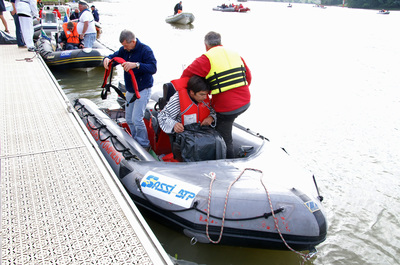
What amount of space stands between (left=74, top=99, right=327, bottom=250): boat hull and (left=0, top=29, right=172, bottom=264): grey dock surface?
1.05 feet

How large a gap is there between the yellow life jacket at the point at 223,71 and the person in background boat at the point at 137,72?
2.74ft

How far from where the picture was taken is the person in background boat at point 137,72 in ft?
10.6

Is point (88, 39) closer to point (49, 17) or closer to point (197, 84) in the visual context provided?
point (49, 17)

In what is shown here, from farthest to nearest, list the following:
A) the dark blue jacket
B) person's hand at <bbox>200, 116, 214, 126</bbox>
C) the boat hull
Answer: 1. the dark blue jacket
2. person's hand at <bbox>200, 116, 214, 126</bbox>
3. the boat hull

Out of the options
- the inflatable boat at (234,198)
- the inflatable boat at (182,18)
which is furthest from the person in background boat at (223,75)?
the inflatable boat at (182,18)

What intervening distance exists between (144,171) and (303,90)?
5869 millimetres

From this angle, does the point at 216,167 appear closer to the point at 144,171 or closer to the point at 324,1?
Answer: the point at 144,171

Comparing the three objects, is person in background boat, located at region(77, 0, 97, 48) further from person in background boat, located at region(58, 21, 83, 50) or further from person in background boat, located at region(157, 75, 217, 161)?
person in background boat, located at region(157, 75, 217, 161)

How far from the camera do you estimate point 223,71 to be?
2.73m

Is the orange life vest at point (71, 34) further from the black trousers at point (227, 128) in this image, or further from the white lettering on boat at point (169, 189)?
the white lettering on boat at point (169, 189)

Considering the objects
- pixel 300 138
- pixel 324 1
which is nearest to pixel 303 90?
pixel 300 138

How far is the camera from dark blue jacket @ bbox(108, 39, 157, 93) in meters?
3.33

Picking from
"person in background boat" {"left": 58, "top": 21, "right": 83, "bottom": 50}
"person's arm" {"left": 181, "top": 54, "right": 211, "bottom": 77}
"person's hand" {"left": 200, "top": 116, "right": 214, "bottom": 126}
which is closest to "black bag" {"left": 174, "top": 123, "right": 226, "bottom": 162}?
"person's hand" {"left": 200, "top": 116, "right": 214, "bottom": 126}

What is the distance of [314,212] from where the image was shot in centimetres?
227
